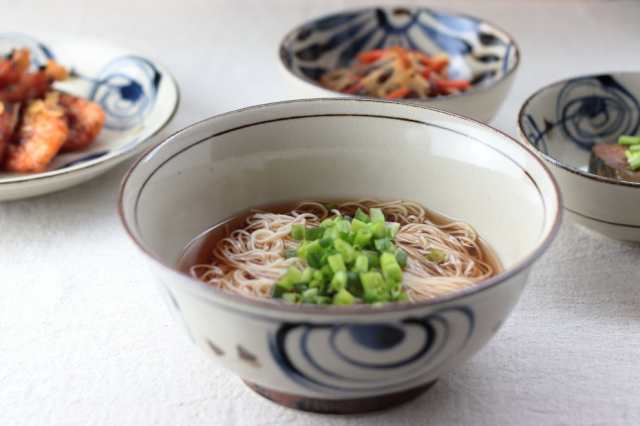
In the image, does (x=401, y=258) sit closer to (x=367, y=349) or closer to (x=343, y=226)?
(x=343, y=226)

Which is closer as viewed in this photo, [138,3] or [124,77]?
[124,77]

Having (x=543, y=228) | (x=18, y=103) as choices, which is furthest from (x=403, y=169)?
(x=18, y=103)

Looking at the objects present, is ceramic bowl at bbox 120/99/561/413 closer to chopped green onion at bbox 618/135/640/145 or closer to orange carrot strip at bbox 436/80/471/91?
chopped green onion at bbox 618/135/640/145

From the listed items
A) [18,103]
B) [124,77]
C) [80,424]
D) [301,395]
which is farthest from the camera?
[124,77]

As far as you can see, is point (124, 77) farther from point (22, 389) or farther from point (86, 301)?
point (22, 389)

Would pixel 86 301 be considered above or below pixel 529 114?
below

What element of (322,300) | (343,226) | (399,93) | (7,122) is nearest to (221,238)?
(343,226)

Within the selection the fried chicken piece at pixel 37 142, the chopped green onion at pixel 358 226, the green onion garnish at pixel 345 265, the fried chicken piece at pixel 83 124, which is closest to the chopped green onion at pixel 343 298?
the green onion garnish at pixel 345 265
